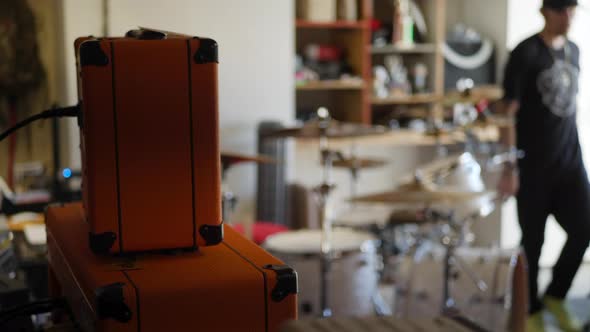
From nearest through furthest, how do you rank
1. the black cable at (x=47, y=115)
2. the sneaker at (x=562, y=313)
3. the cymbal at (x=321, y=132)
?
the sneaker at (x=562, y=313) → the black cable at (x=47, y=115) → the cymbal at (x=321, y=132)

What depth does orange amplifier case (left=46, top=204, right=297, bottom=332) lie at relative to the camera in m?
1.09

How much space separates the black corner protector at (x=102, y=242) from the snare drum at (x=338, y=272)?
2.20 metres

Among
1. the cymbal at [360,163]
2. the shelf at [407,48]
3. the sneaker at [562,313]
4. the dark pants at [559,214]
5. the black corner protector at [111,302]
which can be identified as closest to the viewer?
the sneaker at [562,313]

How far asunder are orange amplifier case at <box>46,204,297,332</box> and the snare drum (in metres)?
2.12

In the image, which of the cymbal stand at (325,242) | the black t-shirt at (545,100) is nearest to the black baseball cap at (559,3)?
the black t-shirt at (545,100)

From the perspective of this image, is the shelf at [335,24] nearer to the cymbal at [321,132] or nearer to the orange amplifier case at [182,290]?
the cymbal at [321,132]

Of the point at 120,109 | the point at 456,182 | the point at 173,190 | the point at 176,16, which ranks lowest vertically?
the point at 456,182

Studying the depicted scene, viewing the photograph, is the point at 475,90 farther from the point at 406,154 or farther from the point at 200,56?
the point at 200,56

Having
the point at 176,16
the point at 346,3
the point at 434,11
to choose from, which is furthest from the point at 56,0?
the point at 434,11

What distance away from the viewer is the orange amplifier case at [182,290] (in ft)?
3.56

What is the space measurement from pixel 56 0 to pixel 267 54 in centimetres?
113

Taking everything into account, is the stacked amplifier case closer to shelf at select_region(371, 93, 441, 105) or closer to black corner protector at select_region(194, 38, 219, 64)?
black corner protector at select_region(194, 38, 219, 64)

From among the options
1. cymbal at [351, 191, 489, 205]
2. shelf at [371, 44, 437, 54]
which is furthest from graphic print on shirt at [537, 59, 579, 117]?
shelf at [371, 44, 437, 54]

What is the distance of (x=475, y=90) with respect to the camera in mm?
4988
